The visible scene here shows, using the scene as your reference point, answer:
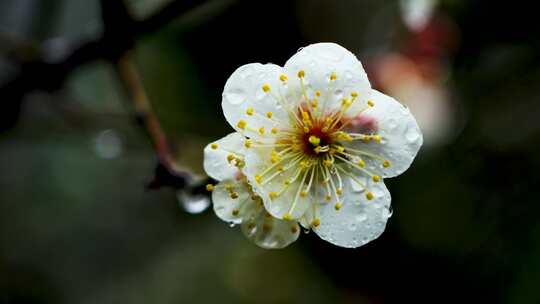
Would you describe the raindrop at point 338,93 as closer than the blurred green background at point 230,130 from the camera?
Yes

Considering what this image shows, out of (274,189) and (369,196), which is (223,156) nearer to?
(274,189)

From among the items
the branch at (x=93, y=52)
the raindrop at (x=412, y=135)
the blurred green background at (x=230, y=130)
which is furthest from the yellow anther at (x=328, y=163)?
the blurred green background at (x=230, y=130)

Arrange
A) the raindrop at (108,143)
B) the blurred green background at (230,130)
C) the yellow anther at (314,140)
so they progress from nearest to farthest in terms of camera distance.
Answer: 1. the yellow anther at (314,140)
2. the raindrop at (108,143)
3. the blurred green background at (230,130)

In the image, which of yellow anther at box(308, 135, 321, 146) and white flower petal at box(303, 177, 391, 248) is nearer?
white flower petal at box(303, 177, 391, 248)

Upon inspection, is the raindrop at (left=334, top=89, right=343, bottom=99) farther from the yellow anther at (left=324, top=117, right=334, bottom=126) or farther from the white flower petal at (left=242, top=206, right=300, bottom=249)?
the white flower petal at (left=242, top=206, right=300, bottom=249)

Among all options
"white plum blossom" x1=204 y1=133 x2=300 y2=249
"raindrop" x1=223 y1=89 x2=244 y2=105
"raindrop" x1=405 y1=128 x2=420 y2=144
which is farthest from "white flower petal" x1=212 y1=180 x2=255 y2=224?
"raindrop" x1=405 y1=128 x2=420 y2=144

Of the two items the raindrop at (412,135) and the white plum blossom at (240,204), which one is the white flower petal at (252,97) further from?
the raindrop at (412,135)

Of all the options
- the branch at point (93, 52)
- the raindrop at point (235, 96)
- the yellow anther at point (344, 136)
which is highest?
the raindrop at point (235, 96)
